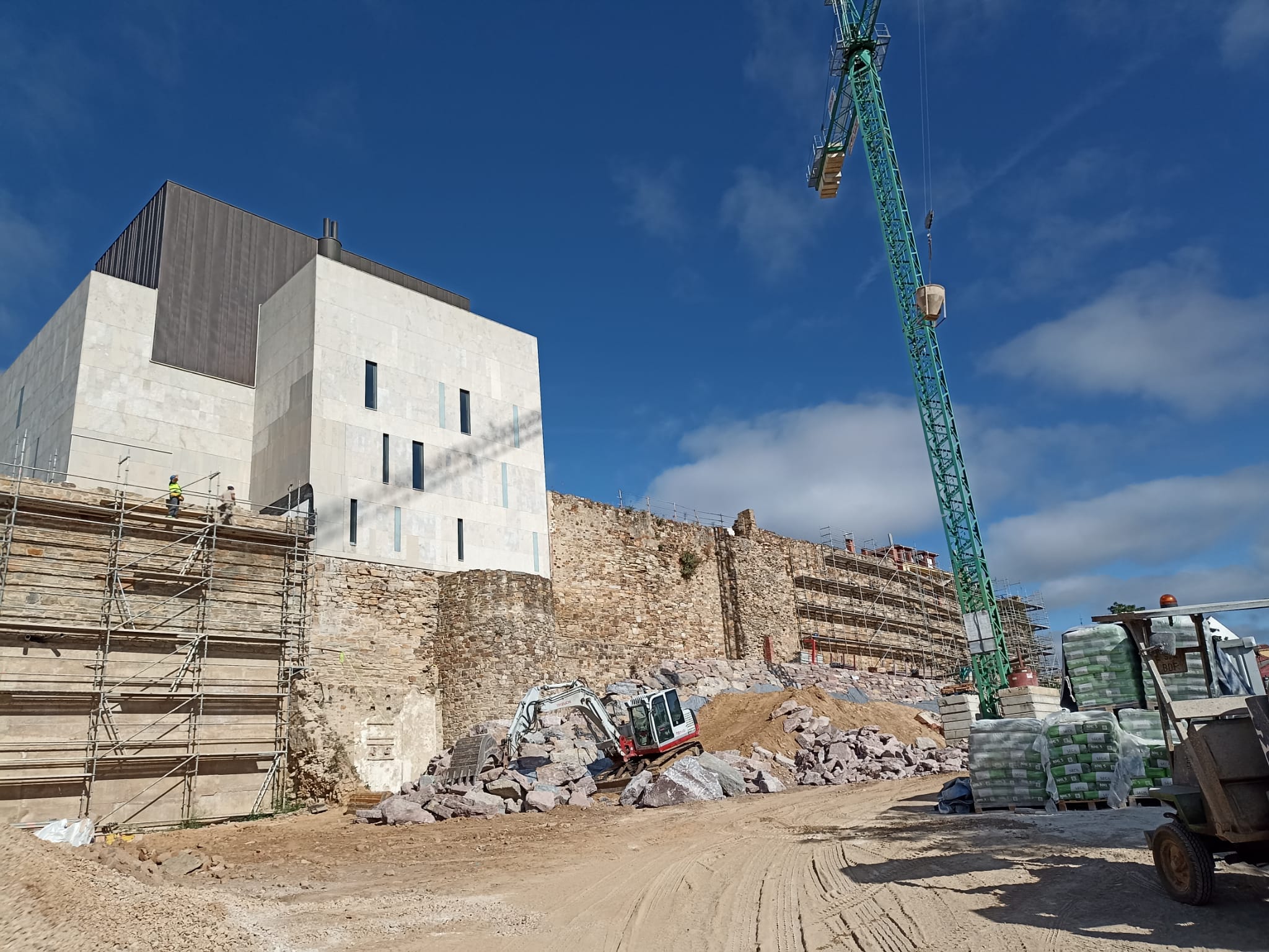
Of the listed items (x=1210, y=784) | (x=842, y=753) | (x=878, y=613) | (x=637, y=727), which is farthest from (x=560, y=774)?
(x=878, y=613)

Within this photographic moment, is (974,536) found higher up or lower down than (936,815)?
higher up

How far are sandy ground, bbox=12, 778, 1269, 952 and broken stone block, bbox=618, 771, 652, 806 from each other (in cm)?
278

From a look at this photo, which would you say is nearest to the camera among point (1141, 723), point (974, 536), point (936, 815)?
point (1141, 723)

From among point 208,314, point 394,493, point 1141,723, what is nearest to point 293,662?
point 394,493

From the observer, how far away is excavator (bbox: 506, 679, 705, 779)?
18.6 m

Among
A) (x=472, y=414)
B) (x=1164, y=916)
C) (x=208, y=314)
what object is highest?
(x=208, y=314)

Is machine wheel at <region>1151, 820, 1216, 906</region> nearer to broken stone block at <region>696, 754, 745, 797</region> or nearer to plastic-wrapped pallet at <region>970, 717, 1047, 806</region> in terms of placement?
plastic-wrapped pallet at <region>970, 717, 1047, 806</region>

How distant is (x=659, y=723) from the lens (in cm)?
1872

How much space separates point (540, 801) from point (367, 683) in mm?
6530

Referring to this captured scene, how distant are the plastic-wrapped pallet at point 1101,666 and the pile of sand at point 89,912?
9872 millimetres

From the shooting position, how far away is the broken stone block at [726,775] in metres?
16.9

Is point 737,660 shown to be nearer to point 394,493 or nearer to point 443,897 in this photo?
point 394,493

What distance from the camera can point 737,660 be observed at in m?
31.9

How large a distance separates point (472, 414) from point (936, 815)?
17.3 m
